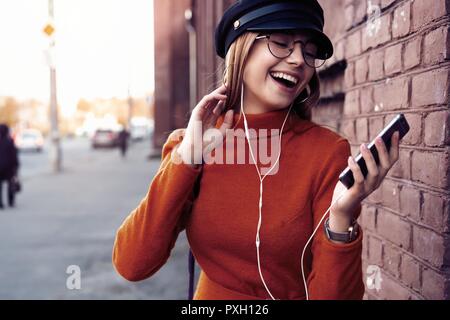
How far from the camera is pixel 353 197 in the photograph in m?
1.17

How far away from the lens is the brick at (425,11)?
147 centimetres

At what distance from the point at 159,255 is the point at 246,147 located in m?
0.42

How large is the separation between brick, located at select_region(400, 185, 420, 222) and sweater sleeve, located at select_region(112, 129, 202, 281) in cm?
73

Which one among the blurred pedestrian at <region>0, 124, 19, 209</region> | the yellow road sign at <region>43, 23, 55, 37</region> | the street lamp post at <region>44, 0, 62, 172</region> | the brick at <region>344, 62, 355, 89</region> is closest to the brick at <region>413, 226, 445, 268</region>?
the brick at <region>344, 62, 355, 89</region>

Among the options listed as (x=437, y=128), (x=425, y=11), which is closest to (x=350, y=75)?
(x=425, y=11)

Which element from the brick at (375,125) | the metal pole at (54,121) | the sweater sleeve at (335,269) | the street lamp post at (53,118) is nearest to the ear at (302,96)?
the sweater sleeve at (335,269)

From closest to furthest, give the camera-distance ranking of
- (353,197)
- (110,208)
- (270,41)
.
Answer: (353,197), (270,41), (110,208)

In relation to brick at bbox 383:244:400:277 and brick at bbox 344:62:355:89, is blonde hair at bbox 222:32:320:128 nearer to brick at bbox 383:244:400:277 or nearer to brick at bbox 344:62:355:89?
brick at bbox 383:244:400:277

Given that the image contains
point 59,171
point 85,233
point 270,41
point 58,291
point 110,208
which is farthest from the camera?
point 59,171

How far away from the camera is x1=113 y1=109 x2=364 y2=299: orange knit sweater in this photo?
1455 mm

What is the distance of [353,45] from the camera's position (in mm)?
2398

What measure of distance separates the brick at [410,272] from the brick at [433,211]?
179 mm
